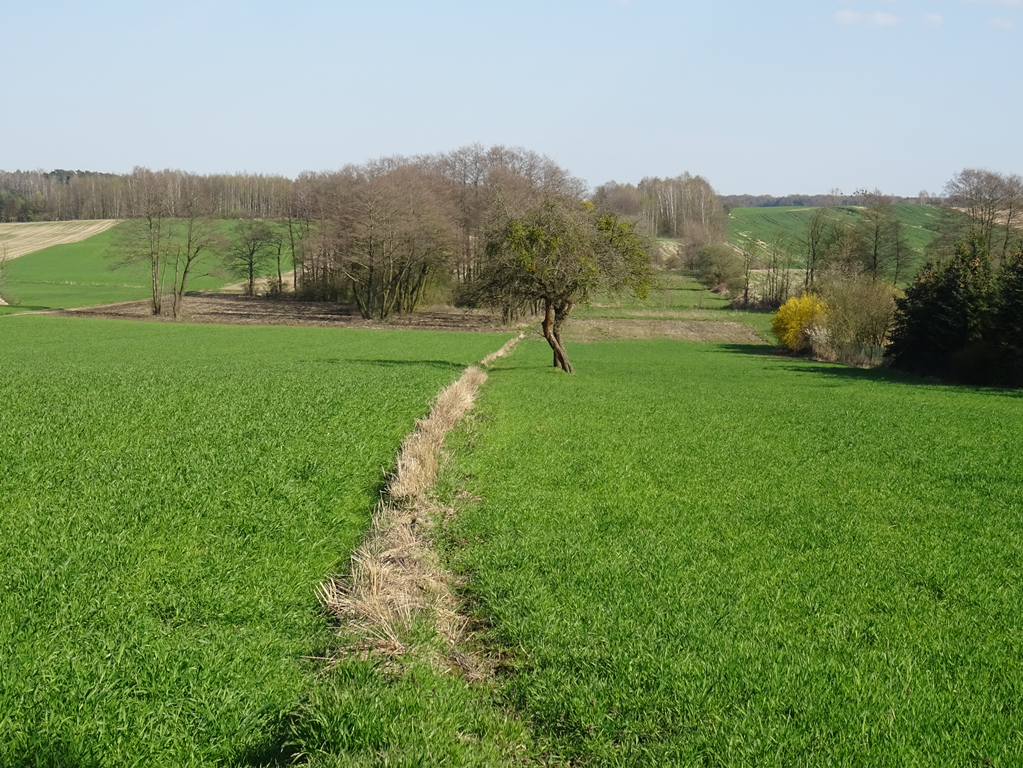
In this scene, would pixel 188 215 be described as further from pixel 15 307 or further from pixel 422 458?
pixel 422 458

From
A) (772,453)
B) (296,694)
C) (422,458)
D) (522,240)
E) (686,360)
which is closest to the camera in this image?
(296,694)

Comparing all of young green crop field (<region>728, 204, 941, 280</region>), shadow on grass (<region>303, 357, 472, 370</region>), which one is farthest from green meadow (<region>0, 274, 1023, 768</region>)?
young green crop field (<region>728, 204, 941, 280</region>)

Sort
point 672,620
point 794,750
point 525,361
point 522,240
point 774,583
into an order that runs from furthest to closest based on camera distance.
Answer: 1. point 525,361
2. point 522,240
3. point 774,583
4. point 672,620
5. point 794,750

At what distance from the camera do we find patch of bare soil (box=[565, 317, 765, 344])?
219 ft

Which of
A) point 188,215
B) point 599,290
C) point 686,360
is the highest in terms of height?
point 188,215

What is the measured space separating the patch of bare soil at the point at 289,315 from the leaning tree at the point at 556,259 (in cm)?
3142

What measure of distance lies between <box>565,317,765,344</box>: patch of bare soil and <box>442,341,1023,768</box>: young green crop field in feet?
156

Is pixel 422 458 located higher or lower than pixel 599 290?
lower

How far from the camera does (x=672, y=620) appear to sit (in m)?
7.34

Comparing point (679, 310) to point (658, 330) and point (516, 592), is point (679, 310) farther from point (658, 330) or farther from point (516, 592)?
point (516, 592)

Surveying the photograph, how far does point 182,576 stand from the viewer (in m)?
7.36

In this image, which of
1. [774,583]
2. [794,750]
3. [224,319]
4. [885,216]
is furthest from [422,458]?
[885,216]

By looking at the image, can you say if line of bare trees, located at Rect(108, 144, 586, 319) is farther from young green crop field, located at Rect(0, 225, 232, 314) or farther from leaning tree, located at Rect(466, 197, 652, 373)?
leaning tree, located at Rect(466, 197, 652, 373)

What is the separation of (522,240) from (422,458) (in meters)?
20.7
